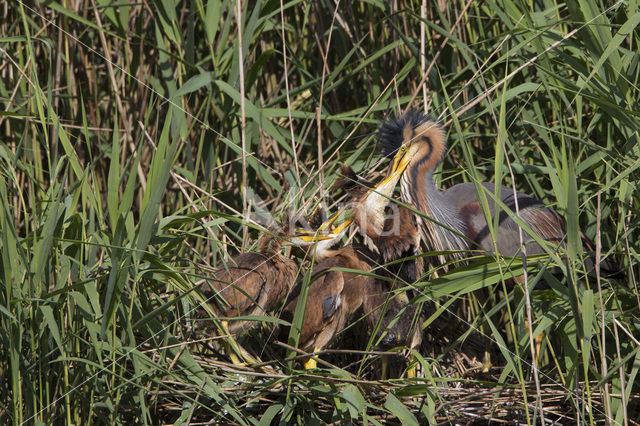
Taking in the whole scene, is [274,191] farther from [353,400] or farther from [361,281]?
[353,400]

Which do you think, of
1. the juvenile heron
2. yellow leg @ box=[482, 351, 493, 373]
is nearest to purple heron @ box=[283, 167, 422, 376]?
the juvenile heron

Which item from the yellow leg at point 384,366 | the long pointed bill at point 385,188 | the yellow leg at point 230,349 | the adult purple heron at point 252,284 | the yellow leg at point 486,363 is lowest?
the yellow leg at point 486,363

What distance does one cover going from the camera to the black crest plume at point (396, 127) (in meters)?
3.35

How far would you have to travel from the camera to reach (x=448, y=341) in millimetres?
3398

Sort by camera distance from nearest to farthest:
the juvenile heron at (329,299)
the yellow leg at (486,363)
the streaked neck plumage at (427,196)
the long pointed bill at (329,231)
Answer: the juvenile heron at (329,299) → the long pointed bill at (329,231) → the yellow leg at (486,363) → the streaked neck plumage at (427,196)

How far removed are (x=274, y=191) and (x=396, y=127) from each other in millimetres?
675

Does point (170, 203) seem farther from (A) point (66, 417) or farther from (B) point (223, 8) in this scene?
(A) point (66, 417)

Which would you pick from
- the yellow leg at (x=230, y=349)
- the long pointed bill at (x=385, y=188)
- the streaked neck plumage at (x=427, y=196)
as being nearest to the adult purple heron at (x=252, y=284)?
the yellow leg at (x=230, y=349)

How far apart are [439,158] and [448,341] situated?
81cm

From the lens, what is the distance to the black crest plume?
11.0 feet

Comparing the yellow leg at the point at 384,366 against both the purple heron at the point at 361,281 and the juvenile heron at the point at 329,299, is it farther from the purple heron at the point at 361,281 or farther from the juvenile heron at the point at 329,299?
the juvenile heron at the point at 329,299

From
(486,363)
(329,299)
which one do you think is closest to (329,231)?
(329,299)

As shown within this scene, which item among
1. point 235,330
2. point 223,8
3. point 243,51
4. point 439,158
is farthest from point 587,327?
point 223,8

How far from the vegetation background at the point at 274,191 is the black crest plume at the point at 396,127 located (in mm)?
84
